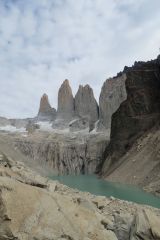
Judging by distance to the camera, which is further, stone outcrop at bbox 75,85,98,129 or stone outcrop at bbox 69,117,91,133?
stone outcrop at bbox 75,85,98,129

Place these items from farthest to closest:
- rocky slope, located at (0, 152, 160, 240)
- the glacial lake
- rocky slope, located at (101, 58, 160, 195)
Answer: rocky slope, located at (101, 58, 160, 195) → the glacial lake → rocky slope, located at (0, 152, 160, 240)

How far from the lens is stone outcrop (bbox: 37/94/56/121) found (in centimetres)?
14912

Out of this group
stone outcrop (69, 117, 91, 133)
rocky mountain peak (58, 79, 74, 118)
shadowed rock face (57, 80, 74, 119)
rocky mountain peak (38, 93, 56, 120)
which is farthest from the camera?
rocky mountain peak (38, 93, 56, 120)

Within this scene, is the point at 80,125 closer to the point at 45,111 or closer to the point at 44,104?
the point at 45,111

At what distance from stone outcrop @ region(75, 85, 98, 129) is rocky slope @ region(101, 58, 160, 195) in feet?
170

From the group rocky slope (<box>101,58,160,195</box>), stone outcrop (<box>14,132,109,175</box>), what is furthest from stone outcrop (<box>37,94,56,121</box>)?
rocky slope (<box>101,58,160,195</box>)

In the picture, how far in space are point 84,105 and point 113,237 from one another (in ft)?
418

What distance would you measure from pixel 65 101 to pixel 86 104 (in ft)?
31.5

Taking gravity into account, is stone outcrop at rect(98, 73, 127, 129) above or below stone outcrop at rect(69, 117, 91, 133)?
above

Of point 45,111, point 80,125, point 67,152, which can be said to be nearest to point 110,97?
point 80,125

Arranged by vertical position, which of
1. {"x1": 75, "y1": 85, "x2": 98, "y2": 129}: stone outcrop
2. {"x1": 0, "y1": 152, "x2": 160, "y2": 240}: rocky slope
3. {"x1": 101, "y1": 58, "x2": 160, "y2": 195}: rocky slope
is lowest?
{"x1": 0, "y1": 152, "x2": 160, "y2": 240}: rocky slope

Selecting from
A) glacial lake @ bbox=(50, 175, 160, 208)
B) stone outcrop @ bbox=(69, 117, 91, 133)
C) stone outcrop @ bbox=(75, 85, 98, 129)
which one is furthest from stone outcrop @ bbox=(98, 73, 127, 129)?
glacial lake @ bbox=(50, 175, 160, 208)

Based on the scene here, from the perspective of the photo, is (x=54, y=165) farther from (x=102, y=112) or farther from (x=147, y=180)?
(x=147, y=180)

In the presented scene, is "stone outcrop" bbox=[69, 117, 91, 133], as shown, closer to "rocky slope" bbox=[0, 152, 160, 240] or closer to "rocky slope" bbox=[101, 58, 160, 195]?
"rocky slope" bbox=[101, 58, 160, 195]
